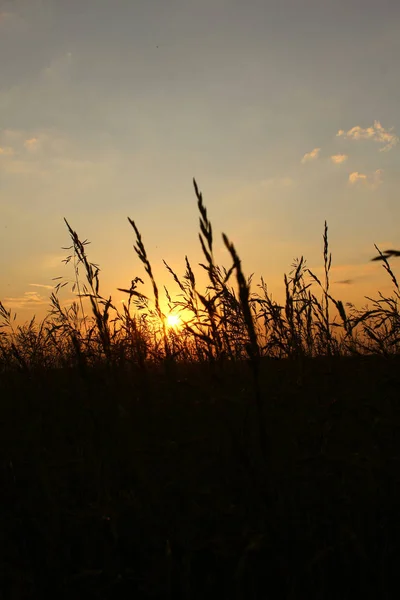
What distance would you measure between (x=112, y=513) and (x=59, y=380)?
246 cm

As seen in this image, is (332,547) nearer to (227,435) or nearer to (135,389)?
(227,435)

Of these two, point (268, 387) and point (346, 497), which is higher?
point (268, 387)

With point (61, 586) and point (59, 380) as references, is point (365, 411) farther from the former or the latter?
point (59, 380)

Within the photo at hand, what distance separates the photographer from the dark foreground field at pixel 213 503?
1.43 metres

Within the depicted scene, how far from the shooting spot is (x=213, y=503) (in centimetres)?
170

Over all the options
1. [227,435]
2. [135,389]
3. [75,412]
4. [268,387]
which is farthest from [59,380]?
[227,435]

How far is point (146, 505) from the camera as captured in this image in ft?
5.64

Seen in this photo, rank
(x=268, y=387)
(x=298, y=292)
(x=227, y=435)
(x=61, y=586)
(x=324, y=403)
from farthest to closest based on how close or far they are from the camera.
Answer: (x=298, y=292)
(x=268, y=387)
(x=324, y=403)
(x=227, y=435)
(x=61, y=586)

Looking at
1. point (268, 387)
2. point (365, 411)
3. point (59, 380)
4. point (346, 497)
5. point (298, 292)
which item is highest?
point (298, 292)

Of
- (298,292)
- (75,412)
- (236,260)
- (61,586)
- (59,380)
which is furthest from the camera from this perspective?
(298,292)

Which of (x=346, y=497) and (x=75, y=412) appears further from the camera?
(x=75, y=412)

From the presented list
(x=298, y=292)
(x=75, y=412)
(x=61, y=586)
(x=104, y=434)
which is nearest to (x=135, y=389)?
(x=104, y=434)

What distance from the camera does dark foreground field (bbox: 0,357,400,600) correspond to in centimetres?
143

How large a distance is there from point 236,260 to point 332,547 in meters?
0.93
